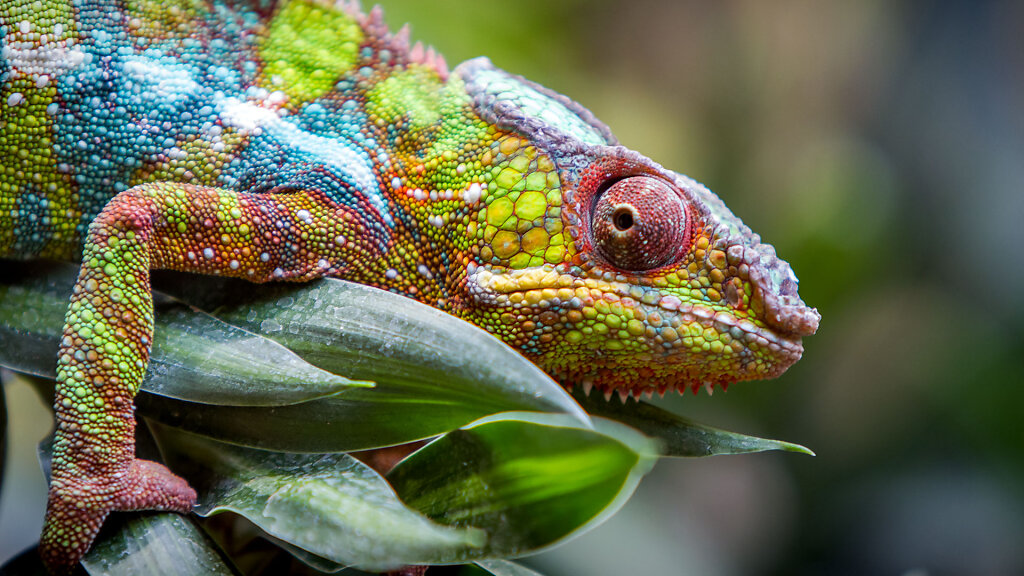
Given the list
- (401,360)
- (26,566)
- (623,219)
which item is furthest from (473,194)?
(26,566)

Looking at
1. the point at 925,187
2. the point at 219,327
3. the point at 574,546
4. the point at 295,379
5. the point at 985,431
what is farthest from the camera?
the point at 925,187

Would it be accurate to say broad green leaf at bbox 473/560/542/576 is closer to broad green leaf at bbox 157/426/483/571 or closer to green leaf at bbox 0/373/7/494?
broad green leaf at bbox 157/426/483/571

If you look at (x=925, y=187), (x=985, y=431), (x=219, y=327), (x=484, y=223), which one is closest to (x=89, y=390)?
(x=219, y=327)

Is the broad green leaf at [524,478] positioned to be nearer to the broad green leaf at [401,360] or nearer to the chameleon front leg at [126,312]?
the broad green leaf at [401,360]

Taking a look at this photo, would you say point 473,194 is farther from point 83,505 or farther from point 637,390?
point 83,505

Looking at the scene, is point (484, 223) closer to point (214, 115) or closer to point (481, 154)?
point (481, 154)

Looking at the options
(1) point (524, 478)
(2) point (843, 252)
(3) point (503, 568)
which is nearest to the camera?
(1) point (524, 478)
